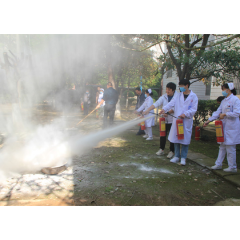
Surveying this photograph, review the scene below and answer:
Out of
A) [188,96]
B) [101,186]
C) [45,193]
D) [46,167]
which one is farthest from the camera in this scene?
[188,96]

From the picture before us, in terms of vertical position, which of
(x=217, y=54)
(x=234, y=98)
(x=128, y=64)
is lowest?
(x=234, y=98)

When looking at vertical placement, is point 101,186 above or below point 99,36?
below

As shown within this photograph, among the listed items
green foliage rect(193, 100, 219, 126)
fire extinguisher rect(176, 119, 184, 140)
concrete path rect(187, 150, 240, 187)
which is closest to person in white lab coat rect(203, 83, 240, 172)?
concrete path rect(187, 150, 240, 187)

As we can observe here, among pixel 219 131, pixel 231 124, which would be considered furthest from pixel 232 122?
pixel 219 131

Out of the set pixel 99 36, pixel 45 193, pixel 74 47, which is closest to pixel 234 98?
pixel 45 193

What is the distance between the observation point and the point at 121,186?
10.8ft

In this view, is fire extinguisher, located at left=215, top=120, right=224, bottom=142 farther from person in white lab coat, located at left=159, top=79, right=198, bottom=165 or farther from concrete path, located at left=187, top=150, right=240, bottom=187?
concrete path, located at left=187, top=150, right=240, bottom=187

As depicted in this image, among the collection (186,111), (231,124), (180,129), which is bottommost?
(180,129)

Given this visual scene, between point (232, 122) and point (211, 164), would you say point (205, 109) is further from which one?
point (232, 122)

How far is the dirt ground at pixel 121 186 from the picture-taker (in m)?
2.80

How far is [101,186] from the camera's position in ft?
10.7

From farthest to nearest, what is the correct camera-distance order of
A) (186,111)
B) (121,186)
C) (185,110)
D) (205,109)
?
(205,109) → (185,110) → (186,111) → (121,186)

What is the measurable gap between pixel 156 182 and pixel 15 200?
2186 mm
